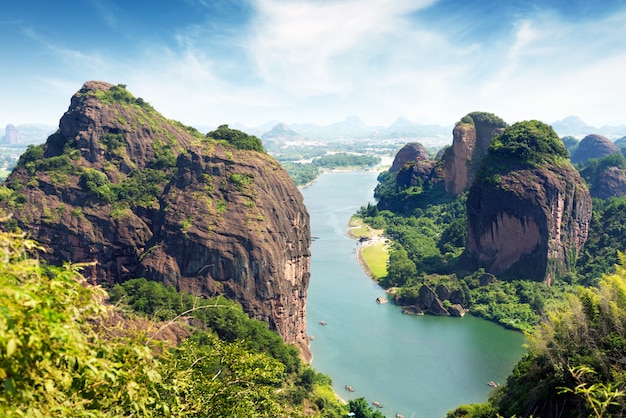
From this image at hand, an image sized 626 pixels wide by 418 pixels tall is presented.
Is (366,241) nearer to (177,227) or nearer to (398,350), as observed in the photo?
(398,350)

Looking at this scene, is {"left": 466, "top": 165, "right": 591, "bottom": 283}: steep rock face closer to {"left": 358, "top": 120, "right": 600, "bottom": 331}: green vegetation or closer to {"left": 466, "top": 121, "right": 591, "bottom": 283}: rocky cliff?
{"left": 466, "top": 121, "right": 591, "bottom": 283}: rocky cliff

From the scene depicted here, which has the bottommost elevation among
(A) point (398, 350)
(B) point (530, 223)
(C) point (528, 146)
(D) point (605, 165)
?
(A) point (398, 350)

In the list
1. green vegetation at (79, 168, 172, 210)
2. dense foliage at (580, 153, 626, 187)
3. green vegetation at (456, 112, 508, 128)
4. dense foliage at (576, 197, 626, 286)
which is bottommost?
dense foliage at (576, 197, 626, 286)

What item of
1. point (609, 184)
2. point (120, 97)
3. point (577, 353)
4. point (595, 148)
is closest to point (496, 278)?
point (577, 353)

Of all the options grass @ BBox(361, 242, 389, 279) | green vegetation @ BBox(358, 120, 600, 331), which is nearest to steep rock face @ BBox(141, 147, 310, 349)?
green vegetation @ BBox(358, 120, 600, 331)

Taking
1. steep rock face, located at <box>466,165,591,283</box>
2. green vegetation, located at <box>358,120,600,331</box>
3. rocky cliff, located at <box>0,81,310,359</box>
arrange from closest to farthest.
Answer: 1. rocky cliff, located at <box>0,81,310,359</box>
2. green vegetation, located at <box>358,120,600,331</box>
3. steep rock face, located at <box>466,165,591,283</box>

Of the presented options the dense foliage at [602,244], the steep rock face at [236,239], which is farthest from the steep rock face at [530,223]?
the steep rock face at [236,239]

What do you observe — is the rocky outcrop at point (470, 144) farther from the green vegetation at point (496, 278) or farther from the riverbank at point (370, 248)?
the riverbank at point (370, 248)
